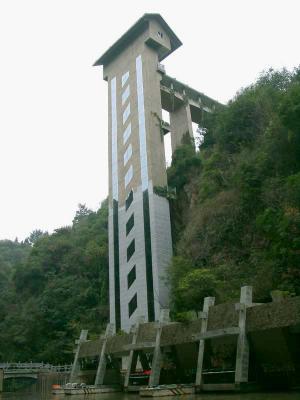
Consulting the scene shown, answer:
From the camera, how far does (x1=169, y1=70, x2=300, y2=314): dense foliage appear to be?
2039 cm

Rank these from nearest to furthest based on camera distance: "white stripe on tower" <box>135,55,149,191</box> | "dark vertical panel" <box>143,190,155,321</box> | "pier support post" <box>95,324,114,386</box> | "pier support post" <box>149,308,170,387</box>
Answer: "pier support post" <box>149,308,170,387</box> < "pier support post" <box>95,324,114,386</box> < "dark vertical panel" <box>143,190,155,321</box> < "white stripe on tower" <box>135,55,149,191</box>

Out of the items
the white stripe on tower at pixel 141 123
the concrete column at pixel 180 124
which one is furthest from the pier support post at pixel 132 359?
the concrete column at pixel 180 124

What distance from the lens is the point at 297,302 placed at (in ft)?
50.1

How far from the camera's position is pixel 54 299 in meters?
45.3

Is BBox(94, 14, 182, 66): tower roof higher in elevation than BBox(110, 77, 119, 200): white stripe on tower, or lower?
higher

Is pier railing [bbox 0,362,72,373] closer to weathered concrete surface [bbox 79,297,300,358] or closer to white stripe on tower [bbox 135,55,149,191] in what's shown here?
weathered concrete surface [bbox 79,297,300,358]

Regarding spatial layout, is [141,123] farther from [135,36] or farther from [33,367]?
[33,367]

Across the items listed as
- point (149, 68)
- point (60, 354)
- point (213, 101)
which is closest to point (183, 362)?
point (60, 354)

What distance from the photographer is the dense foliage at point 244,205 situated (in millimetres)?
20391

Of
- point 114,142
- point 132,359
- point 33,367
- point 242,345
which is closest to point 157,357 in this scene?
point 132,359

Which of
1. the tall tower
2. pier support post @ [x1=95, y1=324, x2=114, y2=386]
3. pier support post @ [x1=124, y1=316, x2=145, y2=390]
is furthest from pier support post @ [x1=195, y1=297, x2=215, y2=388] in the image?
the tall tower

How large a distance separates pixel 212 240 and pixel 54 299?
76.8ft

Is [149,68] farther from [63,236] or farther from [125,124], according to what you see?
[63,236]

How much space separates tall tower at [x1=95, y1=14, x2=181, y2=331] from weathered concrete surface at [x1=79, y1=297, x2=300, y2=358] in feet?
28.4
